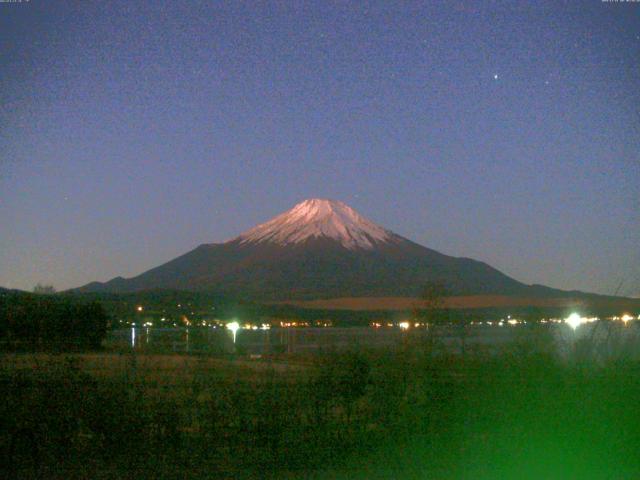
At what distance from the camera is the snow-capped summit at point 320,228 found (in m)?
71.2

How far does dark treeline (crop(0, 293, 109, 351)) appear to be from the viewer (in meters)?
13.0

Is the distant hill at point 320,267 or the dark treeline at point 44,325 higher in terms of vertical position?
the distant hill at point 320,267

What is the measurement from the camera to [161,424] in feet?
32.7

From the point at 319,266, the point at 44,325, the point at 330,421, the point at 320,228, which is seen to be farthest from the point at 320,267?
the point at 330,421

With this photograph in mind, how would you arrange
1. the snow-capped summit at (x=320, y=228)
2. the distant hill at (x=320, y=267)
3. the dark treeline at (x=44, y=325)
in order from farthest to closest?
1. the snow-capped summit at (x=320, y=228)
2. the distant hill at (x=320, y=267)
3. the dark treeline at (x=44, y=325)

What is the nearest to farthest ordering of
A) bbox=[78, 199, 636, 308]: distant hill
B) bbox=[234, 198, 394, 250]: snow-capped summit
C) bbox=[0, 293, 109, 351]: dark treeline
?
bbox=[0, 293, 109, 351]: dark treeline → bbox=[78, 199, 636, 308]: distant hill → bbox=[234, 198, 394, 250]: snow-capped summit

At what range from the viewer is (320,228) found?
7431 centimetres

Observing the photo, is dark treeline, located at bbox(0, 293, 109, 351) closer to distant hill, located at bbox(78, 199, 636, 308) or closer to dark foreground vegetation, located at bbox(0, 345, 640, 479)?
dark foreground vegetation, located at bbox(0, 345, 640, 479)

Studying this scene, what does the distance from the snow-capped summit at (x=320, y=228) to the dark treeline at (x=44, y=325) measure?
4837 centimetres

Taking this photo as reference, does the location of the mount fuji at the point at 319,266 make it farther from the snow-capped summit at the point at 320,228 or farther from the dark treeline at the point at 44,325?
the dark treeline at the point at 44,325

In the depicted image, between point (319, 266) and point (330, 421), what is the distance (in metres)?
50.4

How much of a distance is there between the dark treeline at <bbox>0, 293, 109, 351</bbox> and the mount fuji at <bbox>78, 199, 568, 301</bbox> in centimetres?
2751

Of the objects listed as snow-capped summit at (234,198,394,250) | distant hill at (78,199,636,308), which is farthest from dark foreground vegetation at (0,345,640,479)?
snow-capped summit at (234,198,394,250)

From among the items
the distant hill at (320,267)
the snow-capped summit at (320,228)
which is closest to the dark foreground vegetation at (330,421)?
the distant hill at (320,267)
